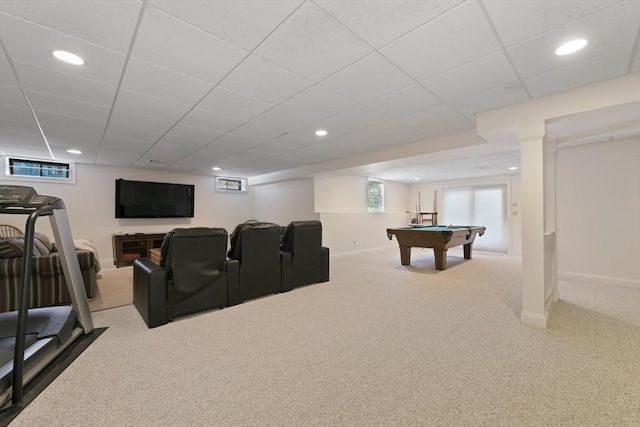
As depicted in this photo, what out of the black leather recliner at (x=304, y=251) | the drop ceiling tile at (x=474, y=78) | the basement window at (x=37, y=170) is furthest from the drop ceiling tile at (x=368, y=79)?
the basement window at (x=37, y=170)

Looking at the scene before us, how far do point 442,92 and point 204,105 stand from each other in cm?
247

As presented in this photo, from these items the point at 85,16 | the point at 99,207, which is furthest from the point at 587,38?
the point at 99,207

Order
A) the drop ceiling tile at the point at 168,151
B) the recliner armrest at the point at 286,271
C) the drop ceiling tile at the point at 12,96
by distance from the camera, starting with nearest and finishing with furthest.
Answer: the drop ceiling tile at the point at 12,96 < the recliner armrest at the point at 286,271 < the drop ceiling tile at the point at 168,151

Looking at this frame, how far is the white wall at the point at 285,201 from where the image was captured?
Result: 23.7ft

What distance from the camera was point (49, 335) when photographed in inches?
84.1

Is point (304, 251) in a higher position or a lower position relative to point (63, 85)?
lower

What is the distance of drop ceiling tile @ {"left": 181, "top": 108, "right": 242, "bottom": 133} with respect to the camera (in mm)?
3203

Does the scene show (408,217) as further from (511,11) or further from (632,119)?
(511,11)

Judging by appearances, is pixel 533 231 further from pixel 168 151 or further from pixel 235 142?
pixel 168 151

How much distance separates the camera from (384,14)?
1.62m

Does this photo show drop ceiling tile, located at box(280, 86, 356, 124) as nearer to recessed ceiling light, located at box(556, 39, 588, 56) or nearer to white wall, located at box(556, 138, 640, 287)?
recessed ceiling light, located at box(556, 39, 588, 56)

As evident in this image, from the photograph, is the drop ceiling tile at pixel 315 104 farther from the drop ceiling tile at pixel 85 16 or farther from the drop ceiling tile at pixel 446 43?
the drop ceiling tile at pixel 85 16

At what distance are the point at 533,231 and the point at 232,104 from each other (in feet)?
11.1

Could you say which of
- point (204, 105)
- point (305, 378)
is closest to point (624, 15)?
point (305, 378)
